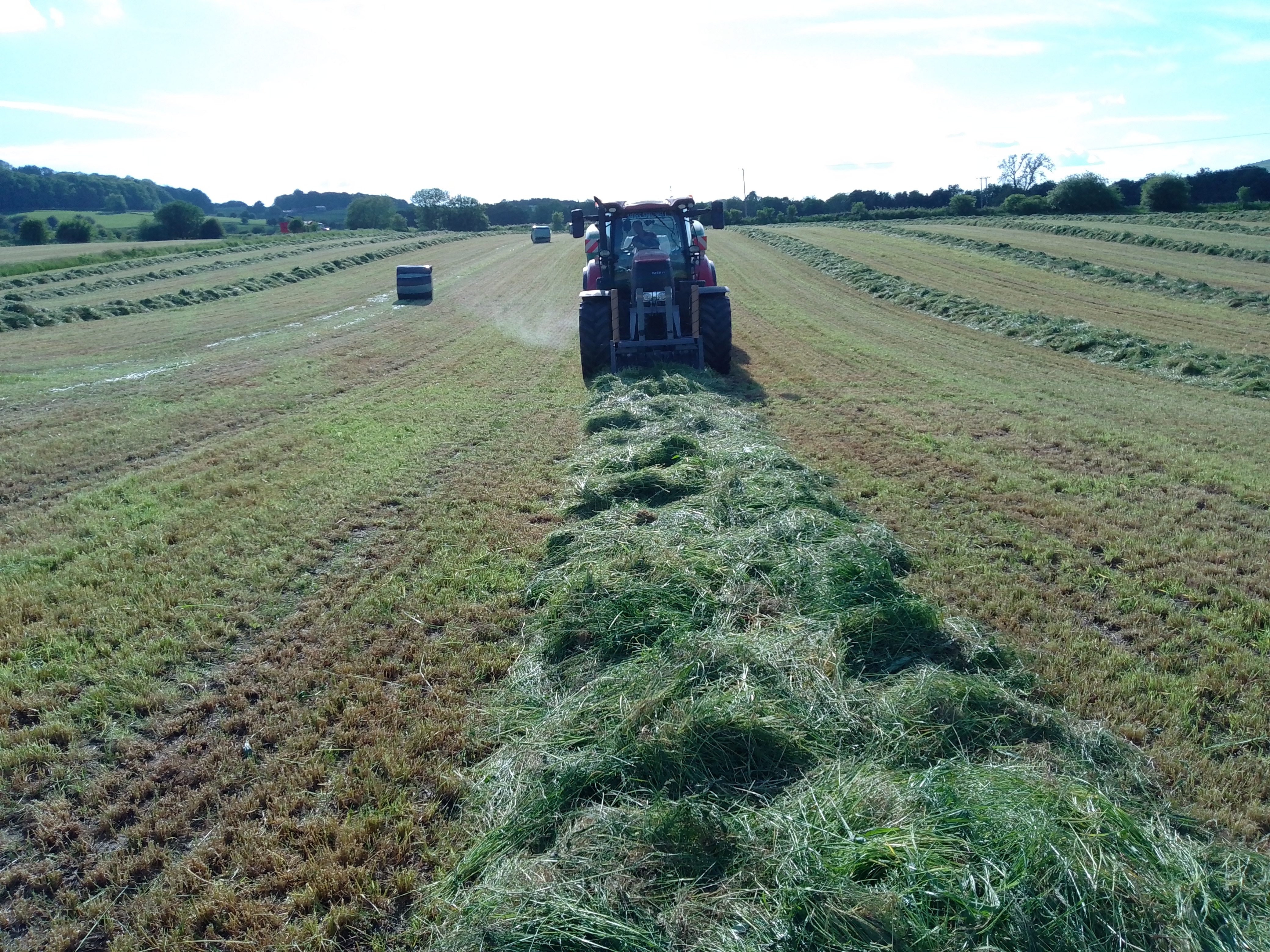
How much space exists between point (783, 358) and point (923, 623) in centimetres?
1022

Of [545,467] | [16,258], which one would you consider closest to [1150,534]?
[545,467]

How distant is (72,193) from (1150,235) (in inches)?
4075

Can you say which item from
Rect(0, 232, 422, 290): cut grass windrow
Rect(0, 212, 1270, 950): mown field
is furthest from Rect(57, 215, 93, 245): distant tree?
Rect(0, 212, 1270, 950): mown field

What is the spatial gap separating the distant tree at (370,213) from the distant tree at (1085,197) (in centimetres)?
5521

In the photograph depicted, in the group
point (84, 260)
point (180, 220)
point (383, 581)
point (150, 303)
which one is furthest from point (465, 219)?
point (383, 581)

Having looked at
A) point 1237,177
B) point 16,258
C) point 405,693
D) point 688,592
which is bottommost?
point 405,693

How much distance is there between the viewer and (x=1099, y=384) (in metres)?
12.3

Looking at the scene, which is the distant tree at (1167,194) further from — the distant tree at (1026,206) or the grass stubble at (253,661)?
the grass stubble at (253,661)

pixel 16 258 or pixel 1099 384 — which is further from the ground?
pixel 16 258

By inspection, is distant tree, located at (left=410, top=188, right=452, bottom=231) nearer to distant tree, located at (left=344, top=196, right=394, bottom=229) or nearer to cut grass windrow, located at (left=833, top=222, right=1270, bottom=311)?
distant tree, located at (left=344, top=196, right=394, bottom=229)

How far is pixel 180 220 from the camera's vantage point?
58.3m

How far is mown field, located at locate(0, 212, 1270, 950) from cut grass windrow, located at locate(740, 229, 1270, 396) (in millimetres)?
472

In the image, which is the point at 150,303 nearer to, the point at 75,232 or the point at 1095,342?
the point at 1095,342

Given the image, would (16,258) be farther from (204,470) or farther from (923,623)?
(923,623)
